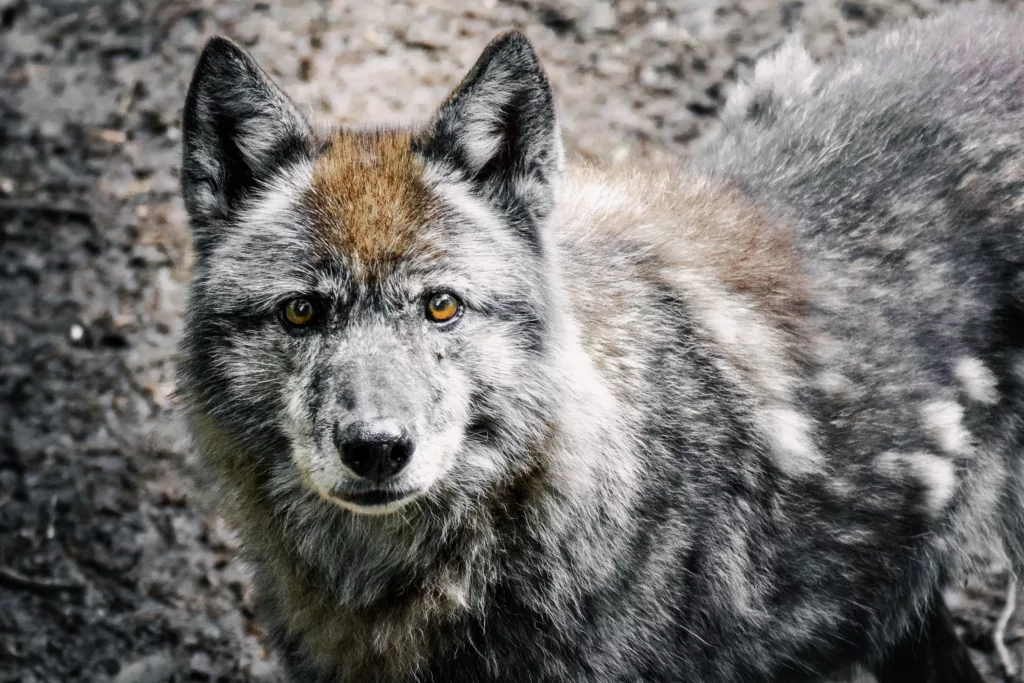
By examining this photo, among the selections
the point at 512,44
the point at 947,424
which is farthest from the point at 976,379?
the point at 512,44

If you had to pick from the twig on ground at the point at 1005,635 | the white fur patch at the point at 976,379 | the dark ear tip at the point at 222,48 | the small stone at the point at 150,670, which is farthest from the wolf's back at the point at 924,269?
the small stone at the point at 150,670

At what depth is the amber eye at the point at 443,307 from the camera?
3110 mm

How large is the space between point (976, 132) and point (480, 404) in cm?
211

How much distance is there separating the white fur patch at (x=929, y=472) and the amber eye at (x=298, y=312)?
6.62ft

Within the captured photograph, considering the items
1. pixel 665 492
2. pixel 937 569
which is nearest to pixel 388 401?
pixel 665 492

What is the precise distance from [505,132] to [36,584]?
299 cm

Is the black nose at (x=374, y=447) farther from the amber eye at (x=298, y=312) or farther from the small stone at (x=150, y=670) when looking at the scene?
the small stone at (x=150, y=670)

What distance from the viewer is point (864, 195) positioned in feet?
12.4

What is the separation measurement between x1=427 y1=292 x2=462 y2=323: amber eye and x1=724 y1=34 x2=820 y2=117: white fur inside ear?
6.35 feet

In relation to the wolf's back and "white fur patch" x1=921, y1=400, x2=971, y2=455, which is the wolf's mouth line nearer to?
the wolf's back

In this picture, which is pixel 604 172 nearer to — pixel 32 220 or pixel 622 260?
pixel 622 260

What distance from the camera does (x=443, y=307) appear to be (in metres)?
3.12

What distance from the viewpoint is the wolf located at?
3111 mm

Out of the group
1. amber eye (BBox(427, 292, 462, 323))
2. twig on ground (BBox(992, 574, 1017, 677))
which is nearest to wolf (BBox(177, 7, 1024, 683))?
amber eye (BBox(427, 292, 462, 323))
